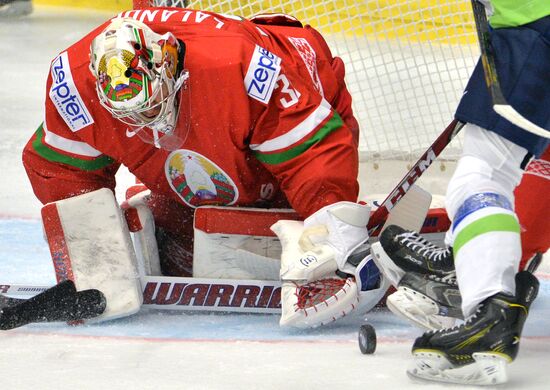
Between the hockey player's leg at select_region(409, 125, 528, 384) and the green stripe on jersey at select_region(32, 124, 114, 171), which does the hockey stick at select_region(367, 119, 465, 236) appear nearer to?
the hockey player's leg at select_region(409, 125, 528, 384)

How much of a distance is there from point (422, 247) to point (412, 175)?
32 cm

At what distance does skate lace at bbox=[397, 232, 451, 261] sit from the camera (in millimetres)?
2789

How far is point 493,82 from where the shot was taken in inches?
95.9

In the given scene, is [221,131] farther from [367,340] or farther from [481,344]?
[481,344]

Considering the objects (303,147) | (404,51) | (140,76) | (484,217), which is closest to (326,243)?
(303,147)

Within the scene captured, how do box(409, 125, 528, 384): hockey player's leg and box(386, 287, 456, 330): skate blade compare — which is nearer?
box(409, 125, 528, 384): hockey player's leg

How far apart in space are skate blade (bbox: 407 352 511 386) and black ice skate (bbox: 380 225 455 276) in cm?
32

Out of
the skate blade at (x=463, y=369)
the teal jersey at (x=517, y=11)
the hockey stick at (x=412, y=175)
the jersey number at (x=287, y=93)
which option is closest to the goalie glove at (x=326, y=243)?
the hockey stick at (x=412, y=175)

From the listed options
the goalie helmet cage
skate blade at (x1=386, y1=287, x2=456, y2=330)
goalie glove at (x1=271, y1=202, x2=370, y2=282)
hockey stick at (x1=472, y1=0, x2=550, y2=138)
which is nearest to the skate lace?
skate blade at (x1=386, y1=287, x2=456, y2=330)

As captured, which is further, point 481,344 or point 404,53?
point 404,53

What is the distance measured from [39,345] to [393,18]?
212 centimetres

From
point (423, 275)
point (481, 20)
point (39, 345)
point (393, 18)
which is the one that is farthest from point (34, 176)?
point (393, 18)

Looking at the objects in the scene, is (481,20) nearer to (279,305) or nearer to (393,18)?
(279,305)

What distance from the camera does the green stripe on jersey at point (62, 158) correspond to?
3.29 m
